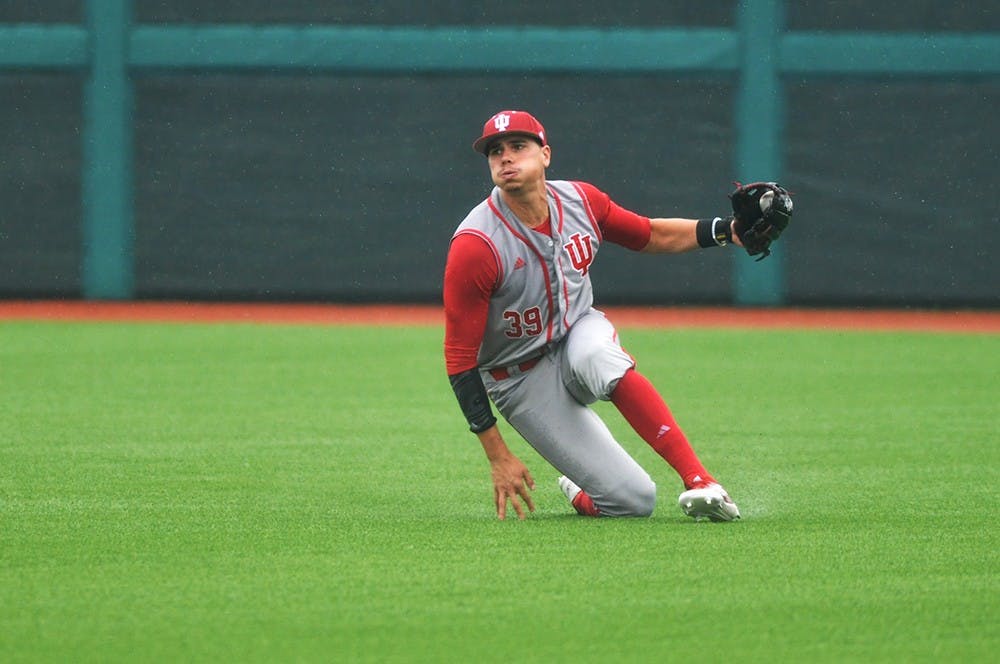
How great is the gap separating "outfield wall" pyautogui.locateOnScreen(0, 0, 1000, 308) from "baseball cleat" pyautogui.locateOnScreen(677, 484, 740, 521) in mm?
12682

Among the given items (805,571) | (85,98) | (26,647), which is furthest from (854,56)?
(26,647)

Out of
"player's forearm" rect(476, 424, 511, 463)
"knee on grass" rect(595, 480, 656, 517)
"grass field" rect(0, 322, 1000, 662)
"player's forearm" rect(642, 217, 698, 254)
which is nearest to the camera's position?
"grass field" rect(0, 322, 1000, 662)

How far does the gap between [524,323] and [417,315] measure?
1187 cm

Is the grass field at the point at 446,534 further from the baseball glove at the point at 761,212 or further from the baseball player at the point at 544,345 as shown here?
the baseball glove at the point at 761,212

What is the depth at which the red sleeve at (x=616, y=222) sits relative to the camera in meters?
6.55

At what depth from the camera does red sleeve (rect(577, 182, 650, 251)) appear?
6.55 meters

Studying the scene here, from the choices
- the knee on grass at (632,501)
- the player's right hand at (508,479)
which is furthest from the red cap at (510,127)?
the knee on grass at (632,501)

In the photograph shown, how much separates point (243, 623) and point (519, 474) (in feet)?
5.86

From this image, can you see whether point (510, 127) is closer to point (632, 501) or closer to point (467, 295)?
point (467, 295)

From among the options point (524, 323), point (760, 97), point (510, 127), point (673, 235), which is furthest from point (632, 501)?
point (760, 97)

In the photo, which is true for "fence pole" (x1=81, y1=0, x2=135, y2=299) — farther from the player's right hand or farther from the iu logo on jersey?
the player's right hand

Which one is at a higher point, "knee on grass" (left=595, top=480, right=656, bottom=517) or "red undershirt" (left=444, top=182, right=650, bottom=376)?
"red undershirt" (left=444, top=182, right=650, bottom=376)

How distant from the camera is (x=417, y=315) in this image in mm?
18109

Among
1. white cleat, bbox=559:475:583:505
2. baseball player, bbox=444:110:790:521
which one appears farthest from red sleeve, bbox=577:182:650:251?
white cleat, bbox=559:475:583:505
